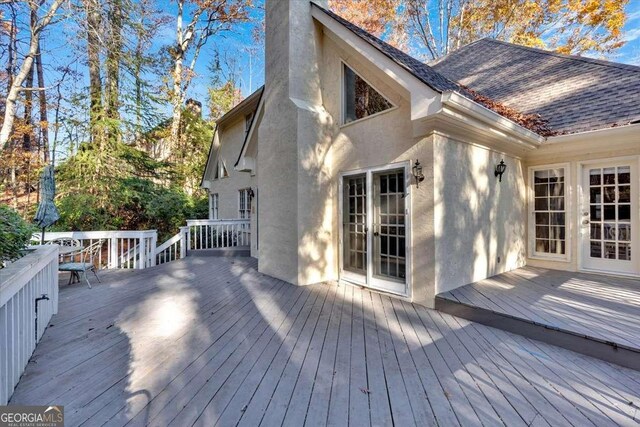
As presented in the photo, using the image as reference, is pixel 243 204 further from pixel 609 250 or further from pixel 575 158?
pixel 609 250

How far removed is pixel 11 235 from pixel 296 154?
12.7 feet

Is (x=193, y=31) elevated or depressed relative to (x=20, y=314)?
elevated

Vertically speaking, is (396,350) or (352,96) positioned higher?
(352,96)

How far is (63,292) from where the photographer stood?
193 inches

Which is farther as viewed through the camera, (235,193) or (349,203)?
(235,193)

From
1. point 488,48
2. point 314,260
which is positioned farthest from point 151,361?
point 488,48

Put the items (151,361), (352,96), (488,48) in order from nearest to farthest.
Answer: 1. (151,361)
2. (352,96)
3. (488,48)

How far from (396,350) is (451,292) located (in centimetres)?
173

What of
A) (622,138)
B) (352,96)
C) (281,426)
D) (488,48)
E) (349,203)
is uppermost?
(488,48)

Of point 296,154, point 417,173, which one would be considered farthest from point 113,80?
point 417,173

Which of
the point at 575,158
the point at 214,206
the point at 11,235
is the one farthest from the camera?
the point at 214,206

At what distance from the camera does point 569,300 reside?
148 inches

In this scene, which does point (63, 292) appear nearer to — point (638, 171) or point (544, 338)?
point (544, 338)

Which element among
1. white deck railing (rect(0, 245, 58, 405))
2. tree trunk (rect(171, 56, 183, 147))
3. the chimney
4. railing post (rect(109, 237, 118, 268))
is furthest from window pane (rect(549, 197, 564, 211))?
tree trunk (rect(171, 56, 183, 147))
